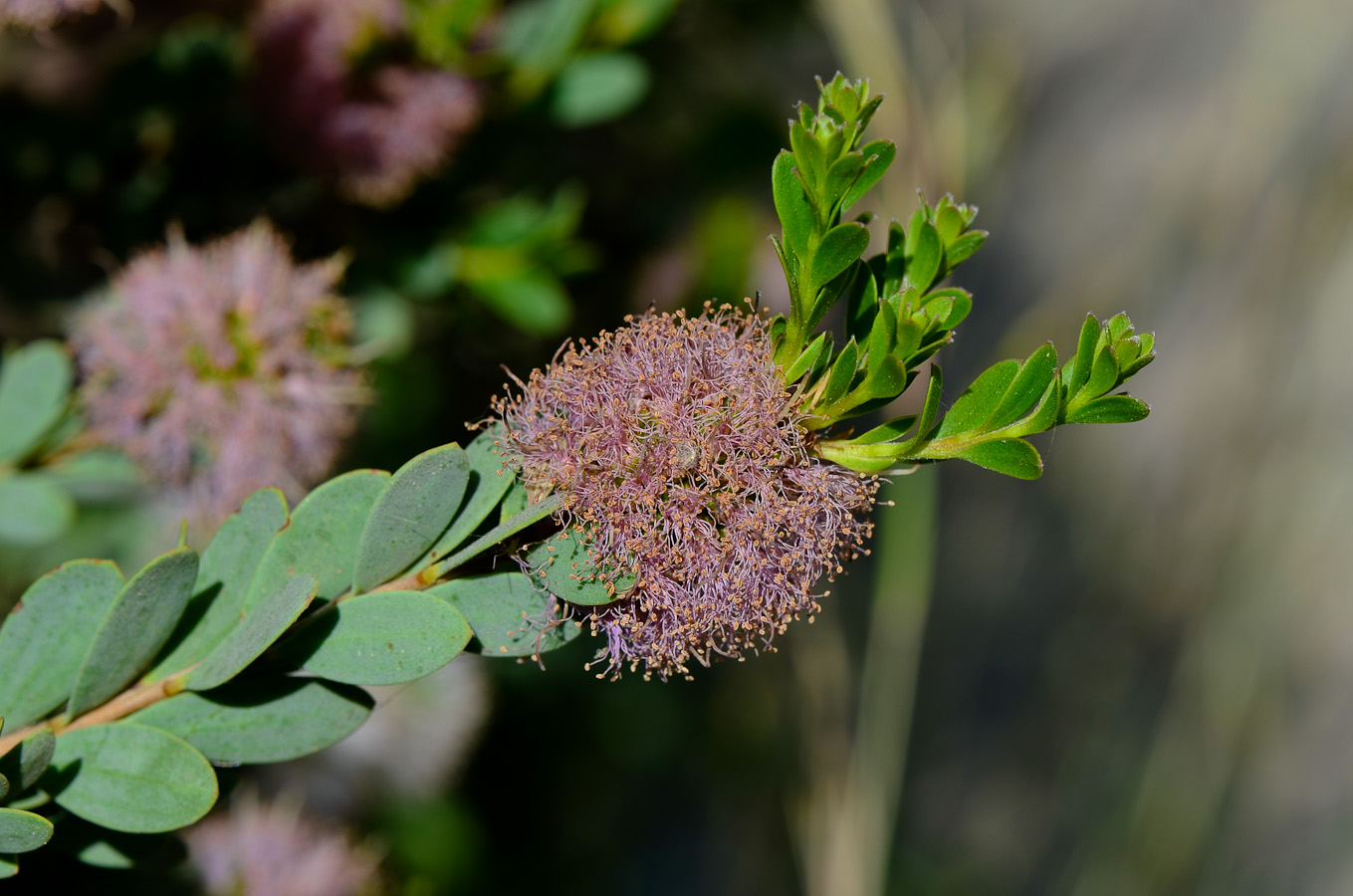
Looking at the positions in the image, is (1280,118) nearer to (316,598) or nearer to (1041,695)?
(1041,695)

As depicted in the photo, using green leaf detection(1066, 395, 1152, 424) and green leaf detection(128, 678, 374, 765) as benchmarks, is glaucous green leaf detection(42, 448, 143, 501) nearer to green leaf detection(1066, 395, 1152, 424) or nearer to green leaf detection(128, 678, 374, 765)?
green leaf detection(128, 678, 374, 765)

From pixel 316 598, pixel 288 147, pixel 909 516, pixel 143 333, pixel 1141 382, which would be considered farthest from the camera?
pixel 1141 382

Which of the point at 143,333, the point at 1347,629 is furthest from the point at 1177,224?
the point at 143,333

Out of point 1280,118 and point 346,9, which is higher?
point 1280,118

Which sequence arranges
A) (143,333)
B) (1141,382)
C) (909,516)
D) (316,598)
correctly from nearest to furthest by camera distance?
(316,598), (143,333), (909,516), (1141,382)

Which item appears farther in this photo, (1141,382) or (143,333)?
(1141,382)

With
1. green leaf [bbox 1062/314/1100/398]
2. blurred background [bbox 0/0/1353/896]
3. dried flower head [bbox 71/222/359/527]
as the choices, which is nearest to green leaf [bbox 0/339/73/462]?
dried flower head [bbox 71/222/359/527]

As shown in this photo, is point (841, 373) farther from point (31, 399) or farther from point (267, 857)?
point (267, 857)
